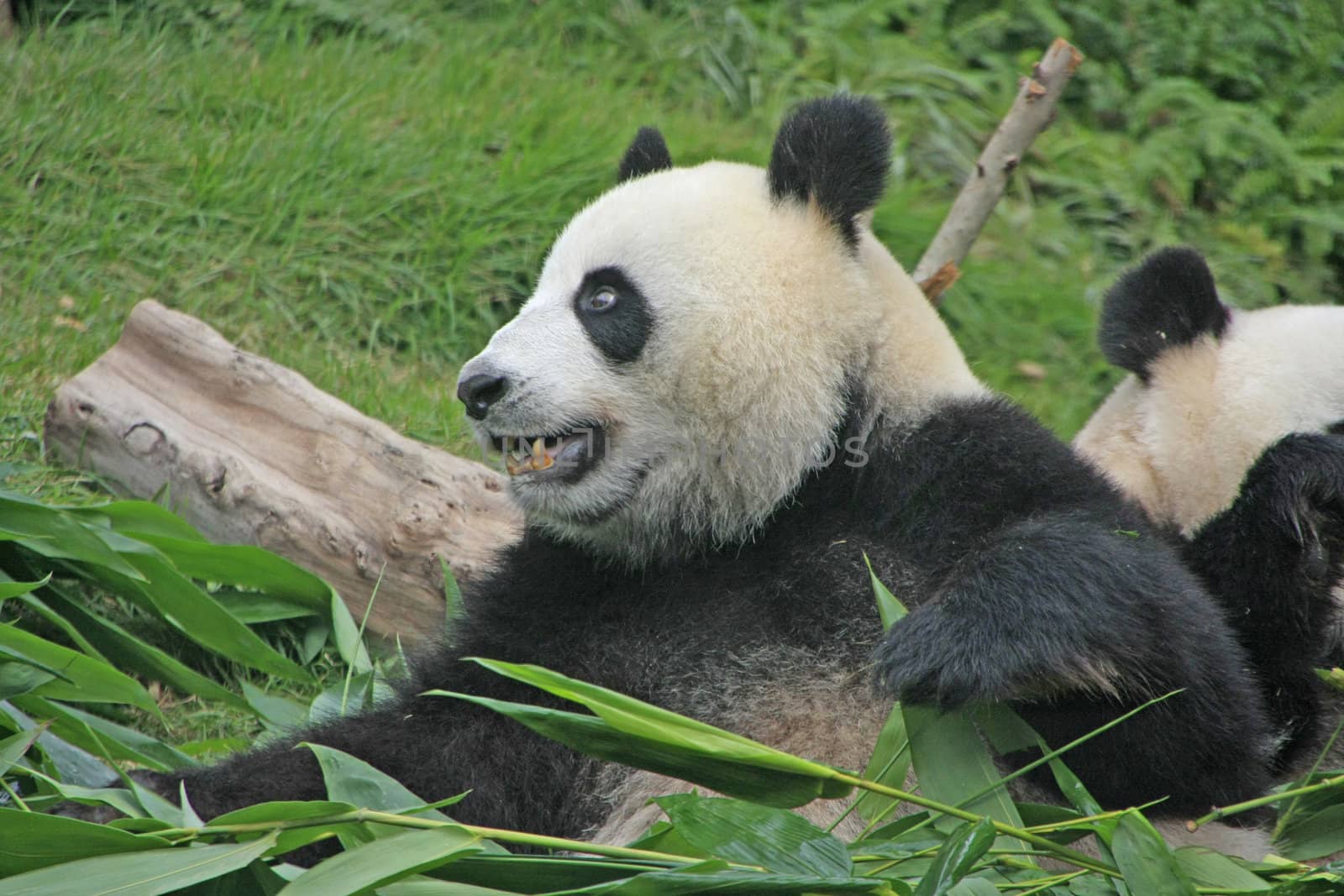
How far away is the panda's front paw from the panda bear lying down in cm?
20

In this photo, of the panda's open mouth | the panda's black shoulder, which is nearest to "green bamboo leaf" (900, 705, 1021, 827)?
the panda's black shoulder

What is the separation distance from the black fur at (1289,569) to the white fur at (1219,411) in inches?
24.6

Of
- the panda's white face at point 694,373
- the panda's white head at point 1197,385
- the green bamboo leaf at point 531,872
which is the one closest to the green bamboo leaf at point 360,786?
the green bamboo leaf at point 531,872

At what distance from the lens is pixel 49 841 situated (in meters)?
2.29

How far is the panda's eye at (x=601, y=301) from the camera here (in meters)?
3.34

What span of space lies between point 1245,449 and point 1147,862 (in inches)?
78.2

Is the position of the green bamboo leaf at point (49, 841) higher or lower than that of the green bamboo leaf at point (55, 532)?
higher

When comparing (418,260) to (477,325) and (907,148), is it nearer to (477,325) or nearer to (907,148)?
(477,325)

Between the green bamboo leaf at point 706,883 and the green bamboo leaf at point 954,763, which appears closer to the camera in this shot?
the green bamboo leaf at point 706,883

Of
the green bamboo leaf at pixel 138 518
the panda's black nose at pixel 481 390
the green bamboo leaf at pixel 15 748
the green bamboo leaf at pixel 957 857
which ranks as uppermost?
the panda's black nose at pixel 481 390

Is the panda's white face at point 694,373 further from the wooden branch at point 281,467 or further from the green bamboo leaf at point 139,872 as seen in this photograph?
the green bamboo leaf at point 139,872

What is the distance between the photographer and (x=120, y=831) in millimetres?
2291

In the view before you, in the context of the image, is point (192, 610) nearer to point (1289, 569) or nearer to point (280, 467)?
point (280, 467)

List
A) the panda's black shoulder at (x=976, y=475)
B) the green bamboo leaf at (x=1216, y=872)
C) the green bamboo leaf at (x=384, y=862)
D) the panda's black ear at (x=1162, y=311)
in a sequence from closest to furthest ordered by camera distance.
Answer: the green bamboo leaf at (x=384, y=862)
the green bamboo leaf at (x=1216, y=872)
the panda's black shoulder at (x=976, y=475)
the panda's black ear at (x=1162, y=311)
